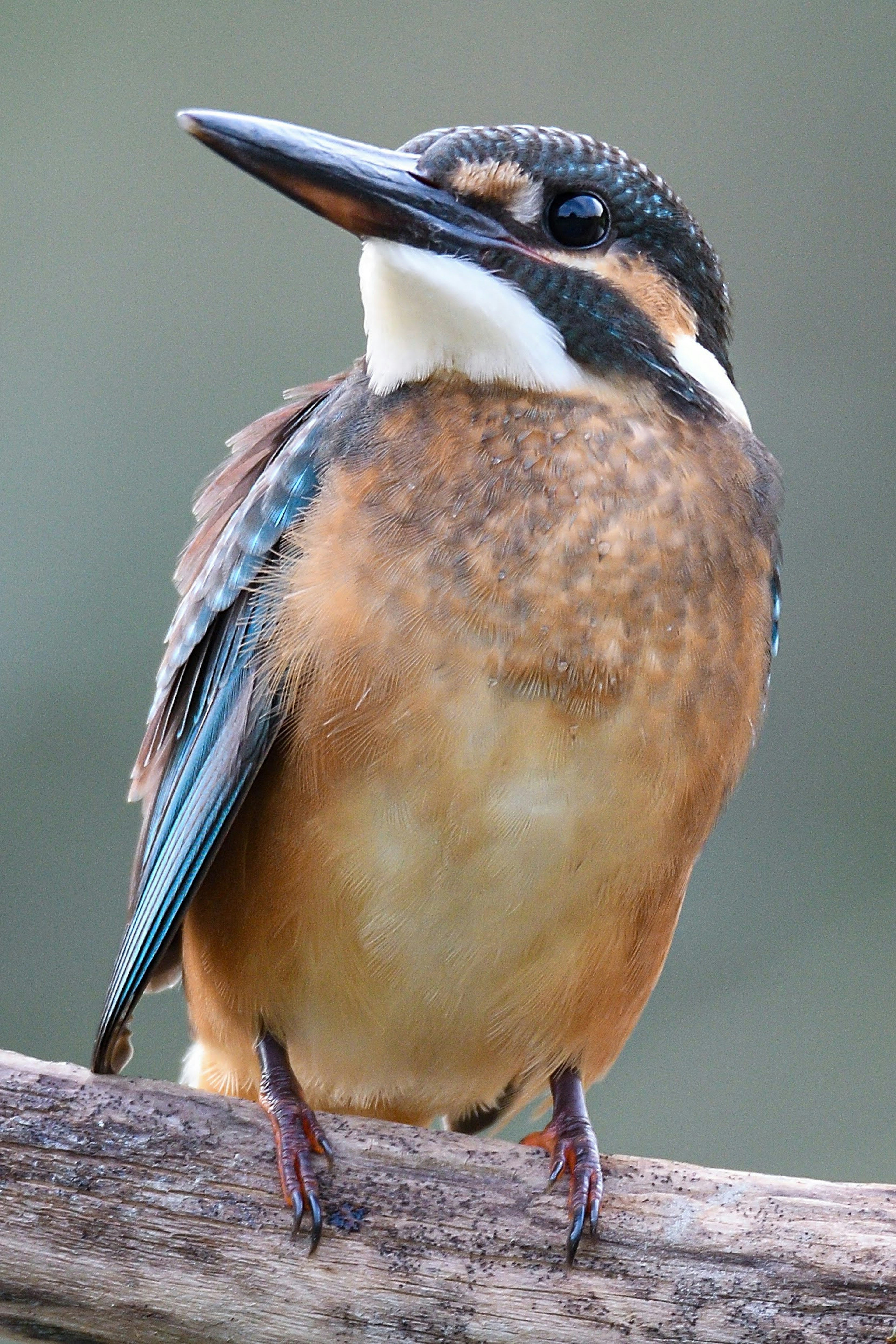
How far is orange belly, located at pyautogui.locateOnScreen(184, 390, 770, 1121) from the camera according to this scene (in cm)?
198

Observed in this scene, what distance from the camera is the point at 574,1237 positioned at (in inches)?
78.3

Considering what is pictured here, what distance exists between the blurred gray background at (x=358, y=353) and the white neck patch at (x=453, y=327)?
74.0 inches

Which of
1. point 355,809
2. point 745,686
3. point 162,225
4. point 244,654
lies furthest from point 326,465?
point 162,225

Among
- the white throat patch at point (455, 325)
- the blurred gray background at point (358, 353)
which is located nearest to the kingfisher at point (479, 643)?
the white throat patch at point (455, 325)

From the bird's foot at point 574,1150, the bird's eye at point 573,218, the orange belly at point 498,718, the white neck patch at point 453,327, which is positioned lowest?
the bird's foot at point 574,1150

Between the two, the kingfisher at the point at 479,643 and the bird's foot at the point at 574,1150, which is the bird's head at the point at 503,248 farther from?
the bird's foot at the point at 574,1150

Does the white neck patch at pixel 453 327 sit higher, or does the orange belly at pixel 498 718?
the white neck patch at pixel 453 327

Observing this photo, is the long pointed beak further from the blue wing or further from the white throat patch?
the blue wing

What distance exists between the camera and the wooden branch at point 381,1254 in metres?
1.93

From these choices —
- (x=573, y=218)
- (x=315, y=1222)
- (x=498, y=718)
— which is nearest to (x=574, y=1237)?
(x=315, y=1222)

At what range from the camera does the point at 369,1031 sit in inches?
88.5

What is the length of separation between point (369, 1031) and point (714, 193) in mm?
2890

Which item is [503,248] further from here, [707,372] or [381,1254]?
[381,1254]

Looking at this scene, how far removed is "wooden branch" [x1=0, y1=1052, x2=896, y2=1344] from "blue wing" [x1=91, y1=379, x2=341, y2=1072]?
0.19 meters
